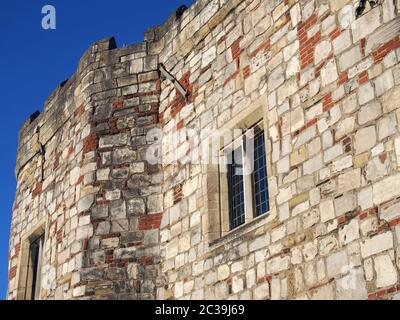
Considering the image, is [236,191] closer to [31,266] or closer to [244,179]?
[244,179]

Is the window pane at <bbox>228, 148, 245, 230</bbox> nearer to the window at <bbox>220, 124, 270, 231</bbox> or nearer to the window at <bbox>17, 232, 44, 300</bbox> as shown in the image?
the window at <bbox>220, 124, 270, 231</bbox>

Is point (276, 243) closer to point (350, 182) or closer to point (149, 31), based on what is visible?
point (350, 182)

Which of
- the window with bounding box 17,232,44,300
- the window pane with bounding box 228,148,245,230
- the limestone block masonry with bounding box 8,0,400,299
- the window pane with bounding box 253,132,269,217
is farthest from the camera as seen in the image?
the window with bounding box 17,232,44,300

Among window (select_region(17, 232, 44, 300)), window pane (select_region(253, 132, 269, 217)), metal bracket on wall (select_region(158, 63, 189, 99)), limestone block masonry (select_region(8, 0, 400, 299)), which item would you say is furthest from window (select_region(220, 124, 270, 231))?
window (select_region(17, 232, 44, 300))

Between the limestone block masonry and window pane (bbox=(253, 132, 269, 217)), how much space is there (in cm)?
30

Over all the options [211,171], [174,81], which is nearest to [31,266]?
[174,81]

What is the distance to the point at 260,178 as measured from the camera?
6969mm

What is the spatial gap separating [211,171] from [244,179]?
519 millimetres

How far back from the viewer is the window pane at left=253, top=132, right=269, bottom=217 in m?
6.84

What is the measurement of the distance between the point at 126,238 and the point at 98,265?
0.47 m

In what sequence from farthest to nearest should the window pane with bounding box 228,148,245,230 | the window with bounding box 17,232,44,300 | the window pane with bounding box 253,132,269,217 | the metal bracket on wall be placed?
1. the window with bounding box 17,232,44,300
2. the metal bracket on wall
3. the window pane with bounding box 228,148,245,230
4. the window pane with bounding box 253,132,269,217

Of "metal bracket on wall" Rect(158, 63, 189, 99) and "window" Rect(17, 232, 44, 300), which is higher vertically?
"metal bracket on wall" Rect(158, 63, 189, 99)

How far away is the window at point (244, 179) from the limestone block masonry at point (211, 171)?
17 cm

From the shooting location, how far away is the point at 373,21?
18.5ft
